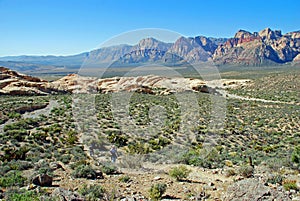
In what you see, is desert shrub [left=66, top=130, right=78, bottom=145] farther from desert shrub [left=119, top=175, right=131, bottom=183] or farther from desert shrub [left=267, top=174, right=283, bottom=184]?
desert shrub [left=267, top=174, right=283, bottom=184]

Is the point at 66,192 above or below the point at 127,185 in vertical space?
above

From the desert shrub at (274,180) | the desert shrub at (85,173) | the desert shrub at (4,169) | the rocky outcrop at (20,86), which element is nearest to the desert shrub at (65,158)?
the desert shrub at (4,169)

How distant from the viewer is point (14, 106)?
88.4 feet

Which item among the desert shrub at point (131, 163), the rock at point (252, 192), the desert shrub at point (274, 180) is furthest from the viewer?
the desert shrub at point (131, 163)

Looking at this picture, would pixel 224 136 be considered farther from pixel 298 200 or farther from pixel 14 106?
pixel 14 106

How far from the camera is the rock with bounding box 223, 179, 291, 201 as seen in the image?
258 inches

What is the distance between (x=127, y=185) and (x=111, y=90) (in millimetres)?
37918

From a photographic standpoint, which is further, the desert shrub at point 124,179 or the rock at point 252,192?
the desert shrub at point 124,179

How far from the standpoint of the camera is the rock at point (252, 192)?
6.56 metres

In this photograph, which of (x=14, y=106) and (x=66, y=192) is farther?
(x=14, y=106)

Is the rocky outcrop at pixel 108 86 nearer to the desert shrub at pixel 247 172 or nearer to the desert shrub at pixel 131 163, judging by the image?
the desert shrub at pixel 131 163

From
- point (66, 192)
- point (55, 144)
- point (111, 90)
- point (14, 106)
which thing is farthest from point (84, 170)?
point (111, 90)

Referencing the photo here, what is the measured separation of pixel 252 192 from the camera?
22.1 feet

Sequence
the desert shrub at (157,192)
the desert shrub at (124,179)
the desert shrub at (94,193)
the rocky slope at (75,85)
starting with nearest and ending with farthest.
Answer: the desert shrub at (94,193), the desert shrub at (157,192), the desert shrub at (124,179), the rocky slope at (75,85)
